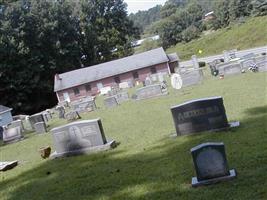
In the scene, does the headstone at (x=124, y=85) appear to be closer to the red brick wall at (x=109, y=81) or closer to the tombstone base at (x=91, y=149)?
the red brick wall at (x=109, y=81)

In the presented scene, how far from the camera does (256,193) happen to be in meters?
8.18

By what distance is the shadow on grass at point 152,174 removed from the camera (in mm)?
9125

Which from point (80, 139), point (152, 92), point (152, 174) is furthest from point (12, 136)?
point (152, 174)

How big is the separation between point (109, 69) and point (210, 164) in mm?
48249

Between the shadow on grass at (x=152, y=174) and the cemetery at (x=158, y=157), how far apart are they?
20mm

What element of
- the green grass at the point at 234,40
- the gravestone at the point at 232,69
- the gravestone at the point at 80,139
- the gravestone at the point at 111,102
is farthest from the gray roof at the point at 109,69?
the gravestone at the point at 80,139

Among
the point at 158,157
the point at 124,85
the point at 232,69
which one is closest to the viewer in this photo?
the point at 158,157

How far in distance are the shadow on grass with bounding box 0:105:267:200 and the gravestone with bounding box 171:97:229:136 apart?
0.43m

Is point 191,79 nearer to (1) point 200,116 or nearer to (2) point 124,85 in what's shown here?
(1) point 200,116

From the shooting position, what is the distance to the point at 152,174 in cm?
1109

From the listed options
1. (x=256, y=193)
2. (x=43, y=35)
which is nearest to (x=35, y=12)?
(x=43, y=35)

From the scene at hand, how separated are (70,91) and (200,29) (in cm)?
4886

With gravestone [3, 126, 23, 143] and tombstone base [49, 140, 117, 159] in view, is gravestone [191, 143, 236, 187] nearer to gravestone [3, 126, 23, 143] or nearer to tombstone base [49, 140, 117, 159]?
tombstone base [49, 140, 117, 159]

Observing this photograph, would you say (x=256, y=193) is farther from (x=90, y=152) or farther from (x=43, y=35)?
(x=43, y=35)
